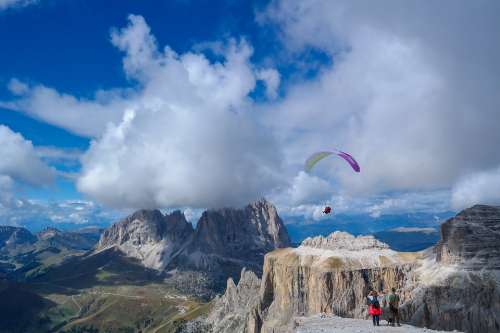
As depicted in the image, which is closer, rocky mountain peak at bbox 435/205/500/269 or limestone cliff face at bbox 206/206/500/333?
limestone cliff face at bbox 206/206/500/333

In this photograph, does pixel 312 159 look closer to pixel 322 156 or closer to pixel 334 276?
pixel 322 156

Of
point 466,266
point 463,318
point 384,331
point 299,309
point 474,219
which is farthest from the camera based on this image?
point 299,309

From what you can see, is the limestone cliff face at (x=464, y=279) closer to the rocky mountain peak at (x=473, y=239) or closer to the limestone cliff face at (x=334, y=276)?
the rocky mountain peak at (x=473, y=239)

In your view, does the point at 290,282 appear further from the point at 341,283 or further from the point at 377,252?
the point at 377,252

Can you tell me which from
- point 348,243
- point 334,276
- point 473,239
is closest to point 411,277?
point 473,239

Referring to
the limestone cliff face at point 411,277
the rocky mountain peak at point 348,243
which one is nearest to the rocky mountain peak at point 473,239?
the limestone cliff face at point 411,277

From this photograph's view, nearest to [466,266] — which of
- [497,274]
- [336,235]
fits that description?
[497,274]

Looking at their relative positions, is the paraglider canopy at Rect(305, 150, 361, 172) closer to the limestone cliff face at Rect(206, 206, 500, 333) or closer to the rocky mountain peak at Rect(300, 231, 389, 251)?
the limestone cliff face at Rect(206, 206, 500, 333)

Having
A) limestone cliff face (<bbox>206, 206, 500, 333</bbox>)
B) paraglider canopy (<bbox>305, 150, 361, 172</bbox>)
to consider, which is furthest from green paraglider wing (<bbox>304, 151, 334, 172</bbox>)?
limestone cliff face (<bbox>206, 206, 500, 333</bbox>)
